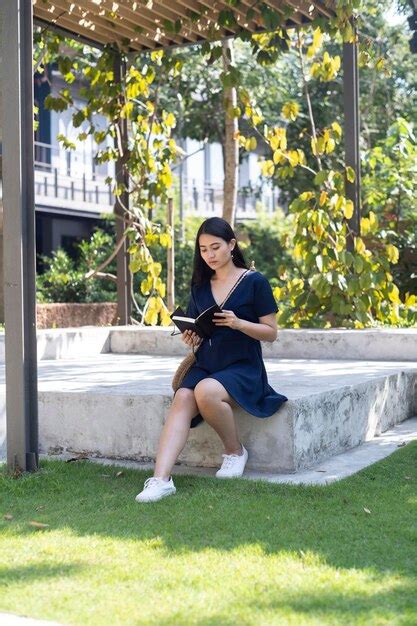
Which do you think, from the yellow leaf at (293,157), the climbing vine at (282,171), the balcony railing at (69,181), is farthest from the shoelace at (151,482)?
the balcony railing at (69,181)

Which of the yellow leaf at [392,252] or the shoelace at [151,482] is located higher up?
the yellow leaf at [392,252]

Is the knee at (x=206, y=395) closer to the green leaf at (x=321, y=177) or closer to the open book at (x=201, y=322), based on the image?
the open book at (x=201, y=322)

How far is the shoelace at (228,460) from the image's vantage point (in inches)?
196

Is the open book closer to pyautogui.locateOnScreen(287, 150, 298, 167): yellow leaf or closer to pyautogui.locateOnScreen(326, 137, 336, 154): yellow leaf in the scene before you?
pyautogui.locateOnScreen(287, 150, 298, 167): yellow leaf

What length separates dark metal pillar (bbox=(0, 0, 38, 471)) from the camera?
16.2 ft

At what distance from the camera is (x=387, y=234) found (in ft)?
35.5

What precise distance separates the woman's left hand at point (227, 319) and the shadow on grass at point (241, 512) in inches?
31.5

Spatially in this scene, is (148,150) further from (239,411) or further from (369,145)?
(369,145)

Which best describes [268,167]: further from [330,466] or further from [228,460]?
[228,460]

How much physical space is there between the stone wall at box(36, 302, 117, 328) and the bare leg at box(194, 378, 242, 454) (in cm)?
1003

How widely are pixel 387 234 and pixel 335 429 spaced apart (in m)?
5.65

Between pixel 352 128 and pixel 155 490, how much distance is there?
565cm

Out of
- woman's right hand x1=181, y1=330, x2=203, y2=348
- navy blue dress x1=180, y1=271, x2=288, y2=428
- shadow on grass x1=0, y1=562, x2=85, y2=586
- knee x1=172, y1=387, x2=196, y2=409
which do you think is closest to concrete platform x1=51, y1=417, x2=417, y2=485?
navy blue dress x1=180, y1=271, x2=288, y2=428

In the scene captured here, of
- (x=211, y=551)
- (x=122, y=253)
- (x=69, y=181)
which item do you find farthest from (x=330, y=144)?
(x=69, y=181)
